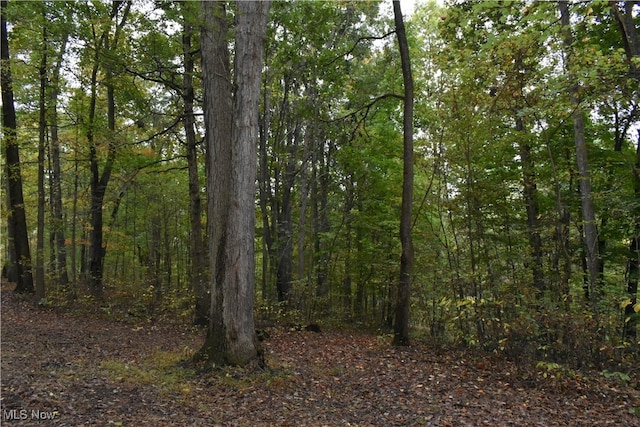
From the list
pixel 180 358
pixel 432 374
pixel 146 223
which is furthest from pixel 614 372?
pixel 146 223

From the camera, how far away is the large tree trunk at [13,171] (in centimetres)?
1236

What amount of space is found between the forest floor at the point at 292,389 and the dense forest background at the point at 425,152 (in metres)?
1.10

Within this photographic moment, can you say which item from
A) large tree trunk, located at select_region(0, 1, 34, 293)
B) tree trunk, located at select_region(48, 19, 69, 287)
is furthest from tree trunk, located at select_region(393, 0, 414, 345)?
large tree trunk, located at select_region(0, 1, 34, 293)

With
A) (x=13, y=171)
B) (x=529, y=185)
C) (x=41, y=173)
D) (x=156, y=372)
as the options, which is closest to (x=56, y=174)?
(x=13, y=171)

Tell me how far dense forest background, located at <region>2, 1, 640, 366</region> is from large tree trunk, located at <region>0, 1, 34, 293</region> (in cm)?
27

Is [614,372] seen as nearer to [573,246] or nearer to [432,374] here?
[432,374]

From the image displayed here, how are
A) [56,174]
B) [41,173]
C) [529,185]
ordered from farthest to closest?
1. [56,174]
2. [41,173]
3. [529,185]

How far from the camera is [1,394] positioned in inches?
184

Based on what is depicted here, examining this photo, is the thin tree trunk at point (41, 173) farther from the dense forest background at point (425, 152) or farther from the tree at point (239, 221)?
the tree at point (239, 221)

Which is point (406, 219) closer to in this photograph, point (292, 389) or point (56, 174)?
point (292, 389)
